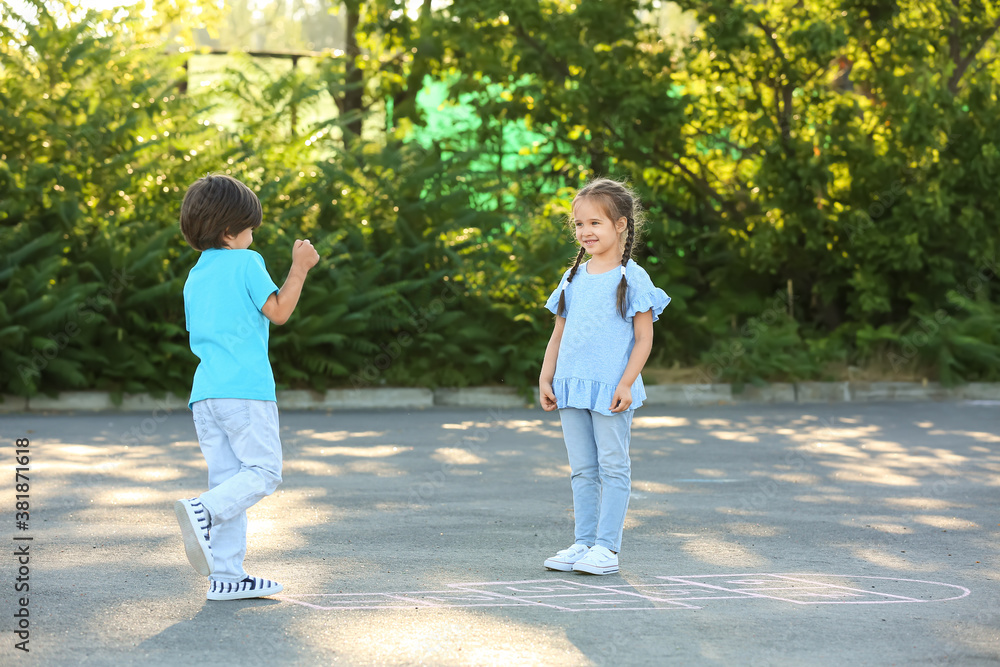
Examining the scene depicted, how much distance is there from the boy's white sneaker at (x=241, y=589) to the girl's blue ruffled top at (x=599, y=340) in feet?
4.98

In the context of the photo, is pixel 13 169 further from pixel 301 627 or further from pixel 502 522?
pixel 301 627

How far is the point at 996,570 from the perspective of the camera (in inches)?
200

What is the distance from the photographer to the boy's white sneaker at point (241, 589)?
4.43m

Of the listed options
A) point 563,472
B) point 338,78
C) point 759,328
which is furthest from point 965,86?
point 563,472

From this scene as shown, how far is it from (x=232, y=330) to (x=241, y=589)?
3.36 ft

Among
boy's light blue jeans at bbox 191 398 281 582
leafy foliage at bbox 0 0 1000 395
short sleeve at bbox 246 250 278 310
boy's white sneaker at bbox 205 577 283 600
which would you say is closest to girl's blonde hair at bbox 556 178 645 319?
short sleeve at bbox 246 250 278 310

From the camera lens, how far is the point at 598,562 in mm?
4926

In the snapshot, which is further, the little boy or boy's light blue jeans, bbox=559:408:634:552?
boy's light blue jeans, bbox=559:408:634:552

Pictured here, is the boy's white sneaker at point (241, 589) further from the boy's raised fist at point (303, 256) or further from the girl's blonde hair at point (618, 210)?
the girl's blonde hair at point (618, 210)

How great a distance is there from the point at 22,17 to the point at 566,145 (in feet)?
24.6

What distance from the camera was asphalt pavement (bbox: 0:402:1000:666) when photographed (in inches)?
152

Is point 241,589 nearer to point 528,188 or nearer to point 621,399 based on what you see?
point 621,399

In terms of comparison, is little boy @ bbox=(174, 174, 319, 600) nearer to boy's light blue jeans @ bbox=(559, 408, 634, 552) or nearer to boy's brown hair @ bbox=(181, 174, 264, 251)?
boy's brown hair @ bbox=(181, 174, 264, 251)

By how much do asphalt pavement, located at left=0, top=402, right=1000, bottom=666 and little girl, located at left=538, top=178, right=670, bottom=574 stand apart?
0.90ft
